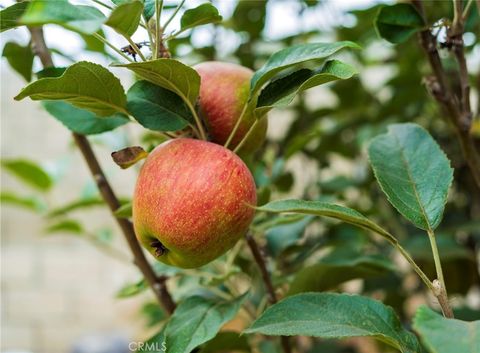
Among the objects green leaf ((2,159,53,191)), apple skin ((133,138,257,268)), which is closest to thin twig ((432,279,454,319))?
apple skin ((133,138,257,268))

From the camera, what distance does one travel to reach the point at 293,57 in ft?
1.61

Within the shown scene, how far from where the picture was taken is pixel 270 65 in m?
0.51

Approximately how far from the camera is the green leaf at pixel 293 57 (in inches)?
18.3

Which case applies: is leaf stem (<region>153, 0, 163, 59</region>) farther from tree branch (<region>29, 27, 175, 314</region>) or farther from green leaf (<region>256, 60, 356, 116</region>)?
tree branch (<region>29, 27, 175, 314</region>)

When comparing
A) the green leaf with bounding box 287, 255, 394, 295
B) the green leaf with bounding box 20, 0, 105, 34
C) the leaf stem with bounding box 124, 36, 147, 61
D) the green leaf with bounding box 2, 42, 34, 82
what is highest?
the green leaf with bounding box 20, 0, 105, 34

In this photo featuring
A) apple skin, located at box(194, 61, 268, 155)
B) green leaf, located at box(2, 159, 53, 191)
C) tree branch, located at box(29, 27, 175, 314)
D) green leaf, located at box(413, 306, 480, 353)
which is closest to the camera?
green leaf, located at box(413, 306, 480, 353)

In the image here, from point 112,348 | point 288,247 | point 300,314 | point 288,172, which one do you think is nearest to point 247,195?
point 300,314

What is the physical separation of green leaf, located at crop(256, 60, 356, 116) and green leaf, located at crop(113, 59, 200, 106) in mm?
56

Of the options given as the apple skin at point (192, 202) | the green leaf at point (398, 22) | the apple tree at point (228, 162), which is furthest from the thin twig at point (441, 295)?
the green leaf at point (398, 22)

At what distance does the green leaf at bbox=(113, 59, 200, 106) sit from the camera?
446mm

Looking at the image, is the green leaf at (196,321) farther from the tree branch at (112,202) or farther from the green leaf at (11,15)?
the green leaf at (11,15)

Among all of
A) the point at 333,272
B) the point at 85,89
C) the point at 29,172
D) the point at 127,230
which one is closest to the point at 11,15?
the point at 85,89

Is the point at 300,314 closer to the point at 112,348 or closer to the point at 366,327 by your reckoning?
the point at 366,327

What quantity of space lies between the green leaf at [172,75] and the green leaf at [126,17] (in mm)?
24
